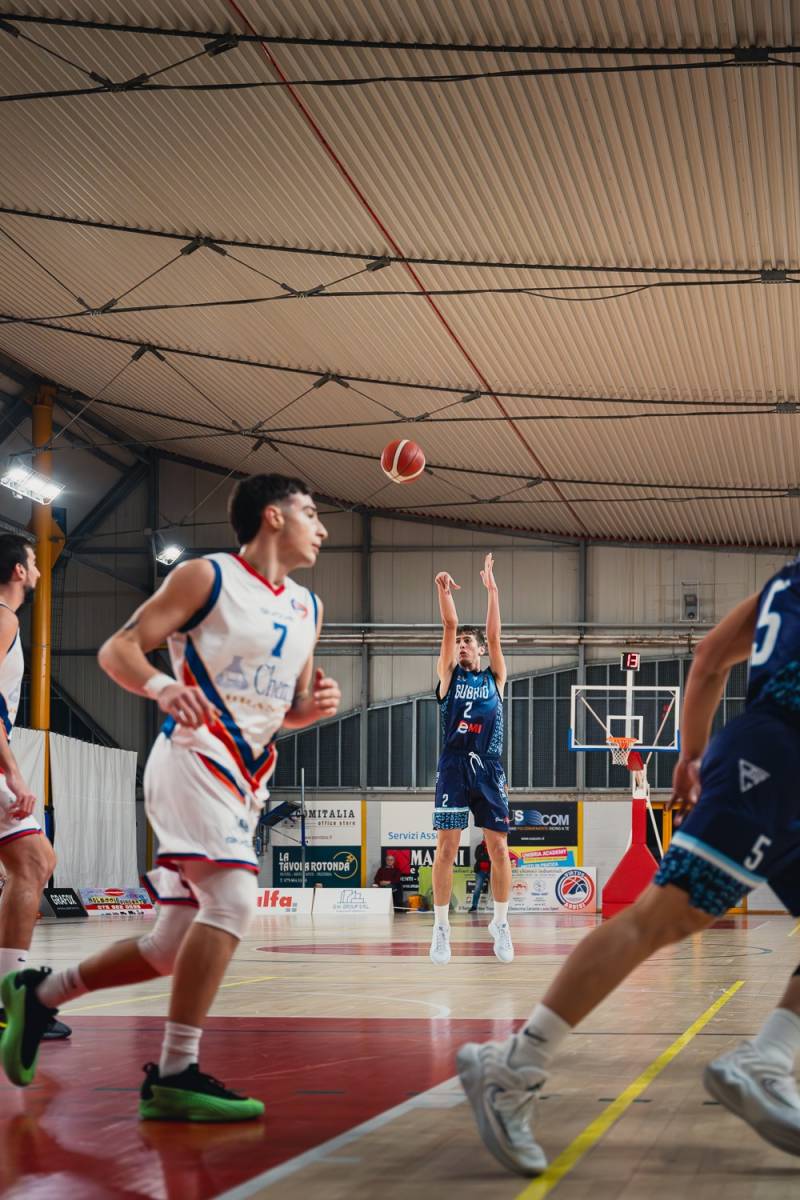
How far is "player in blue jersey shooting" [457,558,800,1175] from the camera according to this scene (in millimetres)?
3172

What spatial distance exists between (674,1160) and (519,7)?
1258 centimetres

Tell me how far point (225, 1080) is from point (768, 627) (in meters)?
2.54

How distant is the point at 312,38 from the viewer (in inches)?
578

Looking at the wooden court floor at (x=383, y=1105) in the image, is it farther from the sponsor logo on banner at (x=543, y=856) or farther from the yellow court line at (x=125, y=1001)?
the sponsor logo on banner at (x=543, y=856)

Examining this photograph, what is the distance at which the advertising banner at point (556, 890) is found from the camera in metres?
32.8

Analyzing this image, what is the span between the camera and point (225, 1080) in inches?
187

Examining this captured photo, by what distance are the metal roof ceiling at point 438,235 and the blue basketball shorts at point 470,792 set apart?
25.5ft

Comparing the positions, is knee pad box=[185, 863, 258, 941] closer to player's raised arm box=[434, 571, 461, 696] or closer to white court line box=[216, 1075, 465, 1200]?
white court line box=[216, 1075, 465, 1200]

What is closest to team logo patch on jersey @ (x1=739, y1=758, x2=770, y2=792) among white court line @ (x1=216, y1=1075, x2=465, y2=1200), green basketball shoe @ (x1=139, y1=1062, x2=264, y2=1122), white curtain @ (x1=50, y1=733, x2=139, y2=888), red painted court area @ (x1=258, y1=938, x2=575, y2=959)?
white court line @ (x1=216, y1=1075, x2=465, y2=1200)

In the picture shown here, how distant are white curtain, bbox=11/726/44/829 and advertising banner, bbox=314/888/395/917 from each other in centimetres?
577

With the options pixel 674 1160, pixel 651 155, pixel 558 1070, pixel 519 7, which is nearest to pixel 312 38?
pixel 519 7

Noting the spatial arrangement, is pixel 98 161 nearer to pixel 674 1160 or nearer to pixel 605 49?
pixel 605 49

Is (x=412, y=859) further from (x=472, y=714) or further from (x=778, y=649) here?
(x=778, y=649)

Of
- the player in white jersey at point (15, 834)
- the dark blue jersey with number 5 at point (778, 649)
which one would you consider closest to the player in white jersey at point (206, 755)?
the player in white jersey at point (15, 834)
